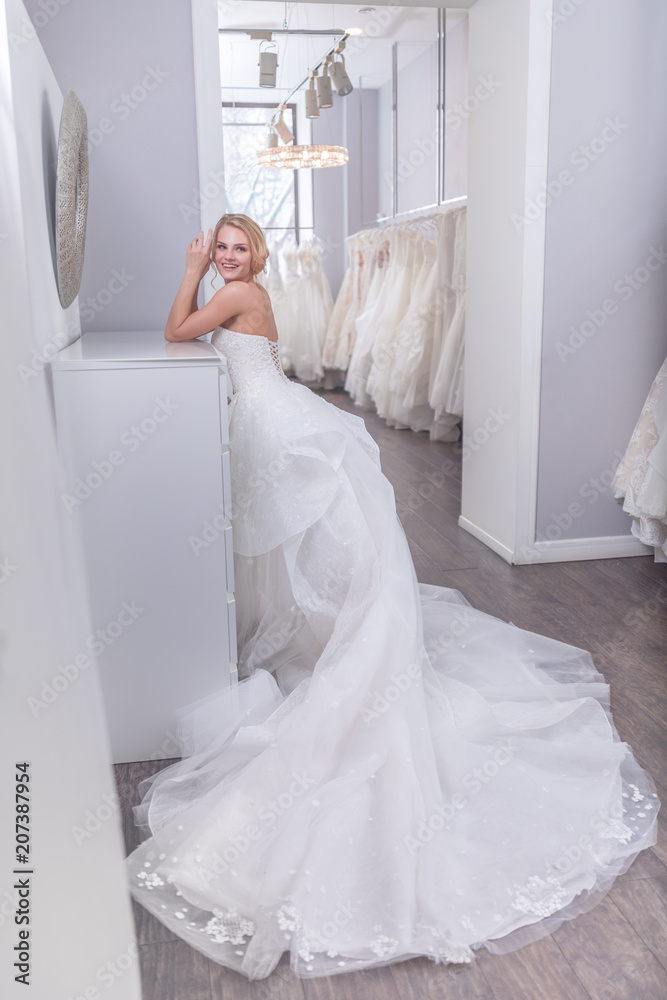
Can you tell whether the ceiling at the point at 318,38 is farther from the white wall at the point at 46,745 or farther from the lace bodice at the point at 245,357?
the white wall at the point at 46,745

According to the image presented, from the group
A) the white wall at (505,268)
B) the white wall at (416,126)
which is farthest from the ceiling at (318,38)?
the white wall at (505,268)

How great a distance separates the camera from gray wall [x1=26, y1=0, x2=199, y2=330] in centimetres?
285

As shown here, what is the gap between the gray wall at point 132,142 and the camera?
2.85 m

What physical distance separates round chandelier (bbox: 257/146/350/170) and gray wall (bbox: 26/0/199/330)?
137 inches

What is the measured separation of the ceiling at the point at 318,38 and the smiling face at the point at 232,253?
4.20 meters

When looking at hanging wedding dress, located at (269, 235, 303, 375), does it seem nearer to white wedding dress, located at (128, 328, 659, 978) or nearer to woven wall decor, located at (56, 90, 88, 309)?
woven wall decor, located at (56, 90, 88, 309)

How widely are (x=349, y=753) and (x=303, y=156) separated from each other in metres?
5.38

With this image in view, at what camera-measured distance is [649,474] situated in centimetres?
326

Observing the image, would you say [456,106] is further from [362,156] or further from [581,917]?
[581,917]

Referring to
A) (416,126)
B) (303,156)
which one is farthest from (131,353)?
(416,126)

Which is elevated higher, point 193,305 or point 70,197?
point 70,197

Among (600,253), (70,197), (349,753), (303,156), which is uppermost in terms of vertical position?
(303,156)

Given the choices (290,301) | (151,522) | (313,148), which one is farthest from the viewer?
(290,301)

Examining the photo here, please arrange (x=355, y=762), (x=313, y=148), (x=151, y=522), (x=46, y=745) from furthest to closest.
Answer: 1. (x=313, y=148)
2. (x=151, y=522)
3. (x=355, y=762)
4. (x=46, y=745)
